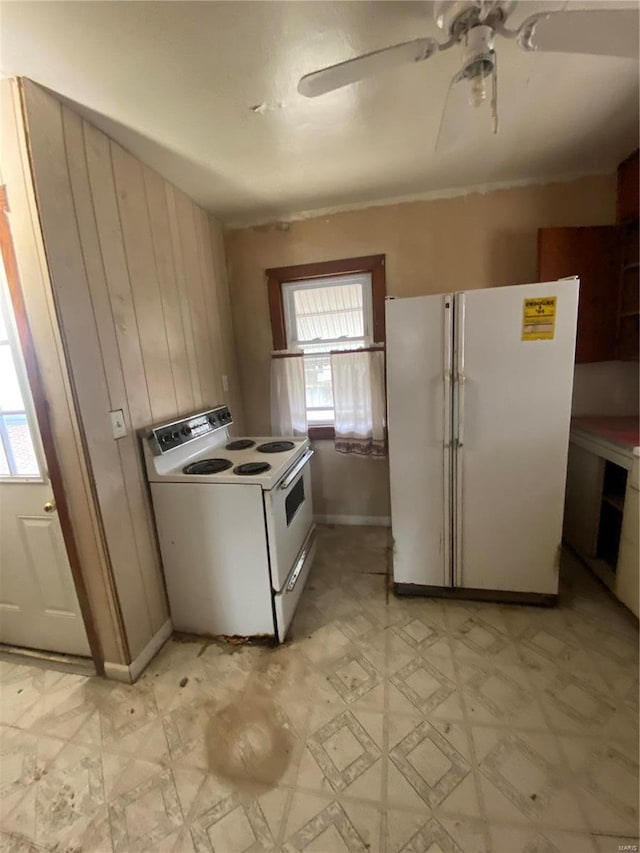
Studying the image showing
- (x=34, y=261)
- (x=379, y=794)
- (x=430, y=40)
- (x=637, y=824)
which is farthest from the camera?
(x=34, y=261)

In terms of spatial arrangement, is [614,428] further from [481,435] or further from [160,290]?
[160,290]

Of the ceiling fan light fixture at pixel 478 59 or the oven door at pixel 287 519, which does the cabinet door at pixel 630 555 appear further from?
the ceiling fan light fixture at pixel 478 59

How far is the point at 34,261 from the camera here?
1288mm

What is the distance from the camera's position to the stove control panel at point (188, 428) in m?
1.73

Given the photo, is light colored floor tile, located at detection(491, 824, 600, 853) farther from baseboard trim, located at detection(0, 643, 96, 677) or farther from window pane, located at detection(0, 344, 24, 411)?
window pane, located at detection(0, 344, 24, 411)

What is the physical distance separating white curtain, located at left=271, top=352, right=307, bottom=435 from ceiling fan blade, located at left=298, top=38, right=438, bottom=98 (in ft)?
5.60

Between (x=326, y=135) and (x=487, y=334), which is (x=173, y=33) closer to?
(x=326, y=135)

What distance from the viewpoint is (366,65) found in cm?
100

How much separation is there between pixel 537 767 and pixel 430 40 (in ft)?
7.41

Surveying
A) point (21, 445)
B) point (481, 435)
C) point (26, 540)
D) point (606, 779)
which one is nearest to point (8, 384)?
point (21, 445)

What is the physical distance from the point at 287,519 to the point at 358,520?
1.19 m

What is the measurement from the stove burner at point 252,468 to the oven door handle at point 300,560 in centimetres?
60

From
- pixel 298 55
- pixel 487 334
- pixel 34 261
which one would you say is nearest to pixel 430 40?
pixel 298 55

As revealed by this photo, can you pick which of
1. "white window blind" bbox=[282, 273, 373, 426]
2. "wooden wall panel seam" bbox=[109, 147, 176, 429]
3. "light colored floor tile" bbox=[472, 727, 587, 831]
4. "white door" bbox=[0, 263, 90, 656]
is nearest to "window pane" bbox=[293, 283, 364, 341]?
"white window blind" bbox=[282, 273, 373, 426]
